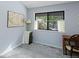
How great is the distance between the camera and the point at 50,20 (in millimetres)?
4965

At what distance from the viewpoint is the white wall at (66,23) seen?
412cm

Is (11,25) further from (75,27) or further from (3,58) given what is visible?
(75,27)

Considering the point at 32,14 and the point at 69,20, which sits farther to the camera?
the point at 32,14

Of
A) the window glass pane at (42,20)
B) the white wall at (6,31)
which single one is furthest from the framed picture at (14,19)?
the window glass pane at (42,20)

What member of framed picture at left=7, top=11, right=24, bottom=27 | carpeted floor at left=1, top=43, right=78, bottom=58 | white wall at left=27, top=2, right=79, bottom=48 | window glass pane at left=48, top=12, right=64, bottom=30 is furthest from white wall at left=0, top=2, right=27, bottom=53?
window glass pane at left=48, top=12, right=64, bottom=30

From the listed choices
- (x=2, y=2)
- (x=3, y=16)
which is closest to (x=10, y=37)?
(x=3, y=16)

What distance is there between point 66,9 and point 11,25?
233cm

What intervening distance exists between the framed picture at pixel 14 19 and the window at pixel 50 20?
927 mm

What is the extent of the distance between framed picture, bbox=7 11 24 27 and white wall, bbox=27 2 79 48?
2.91 ft

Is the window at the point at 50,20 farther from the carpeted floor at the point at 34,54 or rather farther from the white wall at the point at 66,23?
the carpeted floor at the point at 34,54

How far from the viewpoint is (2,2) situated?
3430mm

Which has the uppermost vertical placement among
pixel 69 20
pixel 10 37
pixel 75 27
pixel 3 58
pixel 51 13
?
pixel 51 13

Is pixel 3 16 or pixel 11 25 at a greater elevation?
pixel 3 16

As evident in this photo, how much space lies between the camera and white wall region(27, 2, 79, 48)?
4124 mm
